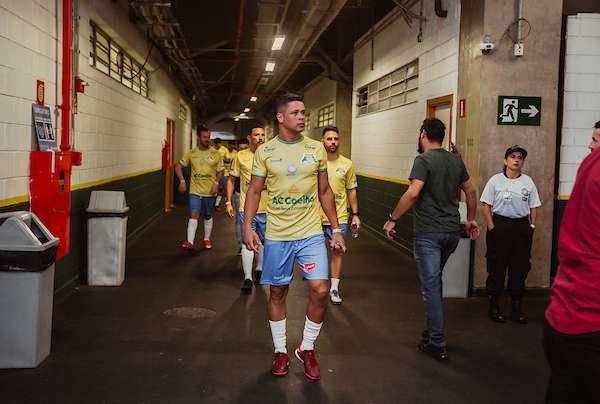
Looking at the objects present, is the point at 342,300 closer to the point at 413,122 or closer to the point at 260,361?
the point at 260,361

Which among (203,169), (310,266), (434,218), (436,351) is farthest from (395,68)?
(310,266)

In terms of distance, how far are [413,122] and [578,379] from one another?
802 cm

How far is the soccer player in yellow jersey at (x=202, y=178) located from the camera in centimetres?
957

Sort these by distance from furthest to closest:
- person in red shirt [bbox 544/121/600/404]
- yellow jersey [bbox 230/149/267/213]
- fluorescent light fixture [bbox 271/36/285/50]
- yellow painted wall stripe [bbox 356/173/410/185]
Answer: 1. fluorescent light fixture [bbox 271/36/285/50]
2. yellow painted wall stripe [bbox 356/173/410/185]
3. yellow jersey [bbox 230/149/267/213]
4. person in red shirt [bbox 544/121/600/404]

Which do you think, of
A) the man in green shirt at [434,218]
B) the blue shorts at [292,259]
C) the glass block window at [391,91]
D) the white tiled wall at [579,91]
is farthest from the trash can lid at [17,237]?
the glass block window at [391,91]

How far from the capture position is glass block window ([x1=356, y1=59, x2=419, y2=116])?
10.1 metres

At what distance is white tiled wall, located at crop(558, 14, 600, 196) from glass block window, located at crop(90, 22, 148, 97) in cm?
553

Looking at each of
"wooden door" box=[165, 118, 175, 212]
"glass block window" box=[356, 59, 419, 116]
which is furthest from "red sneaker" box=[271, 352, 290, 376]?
"wooden door" box=[165, 118, 175, 212]

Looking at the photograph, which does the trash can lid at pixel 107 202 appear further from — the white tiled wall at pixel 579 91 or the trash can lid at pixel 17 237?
the white tiled wall at pixel 579 91

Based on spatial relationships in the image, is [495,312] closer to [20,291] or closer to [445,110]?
[445,110]

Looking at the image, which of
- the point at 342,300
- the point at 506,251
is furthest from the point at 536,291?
the point at 342,300

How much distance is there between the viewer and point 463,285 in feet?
22.3

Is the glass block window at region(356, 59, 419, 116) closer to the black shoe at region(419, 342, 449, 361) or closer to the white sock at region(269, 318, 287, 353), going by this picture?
the black shoe at region(419, 342, 449, 361)

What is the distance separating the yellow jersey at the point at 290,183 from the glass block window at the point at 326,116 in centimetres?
1335
